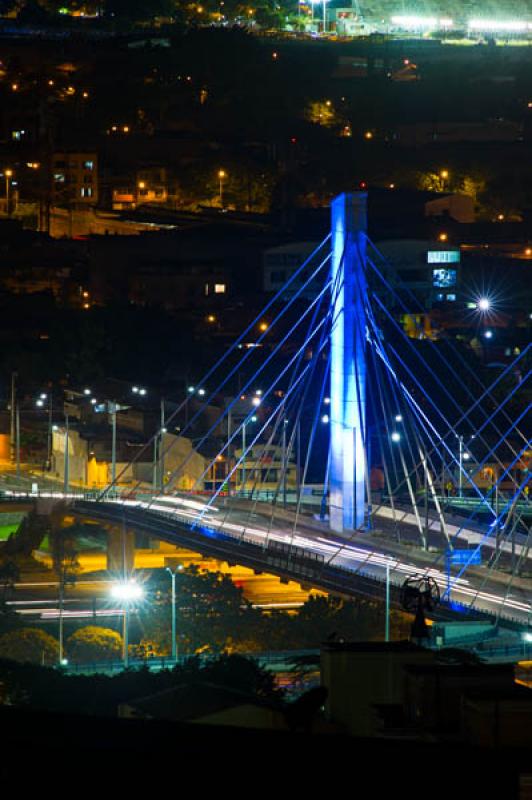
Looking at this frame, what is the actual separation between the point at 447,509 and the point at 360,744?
89.6ft

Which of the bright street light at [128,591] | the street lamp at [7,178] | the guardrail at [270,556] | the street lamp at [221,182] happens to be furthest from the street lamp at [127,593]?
the street lamp at [221,182]

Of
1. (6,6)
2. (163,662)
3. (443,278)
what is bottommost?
(443,278)

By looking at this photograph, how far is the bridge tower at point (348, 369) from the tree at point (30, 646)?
6.97 metres

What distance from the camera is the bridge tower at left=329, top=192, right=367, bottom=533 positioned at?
104 feet

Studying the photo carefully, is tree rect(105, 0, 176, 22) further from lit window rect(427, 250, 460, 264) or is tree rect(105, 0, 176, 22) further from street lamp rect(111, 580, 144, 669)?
street lamp rect(111, 580, 144, 669)

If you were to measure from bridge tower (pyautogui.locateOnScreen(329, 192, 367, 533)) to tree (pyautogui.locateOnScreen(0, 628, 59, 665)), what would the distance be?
6973mm

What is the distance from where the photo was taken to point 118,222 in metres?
67.2

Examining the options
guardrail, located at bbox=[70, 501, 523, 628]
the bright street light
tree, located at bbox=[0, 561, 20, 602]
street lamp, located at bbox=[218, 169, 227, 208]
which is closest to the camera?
guardrail, located at bbox=[70, 501, 523, 628]

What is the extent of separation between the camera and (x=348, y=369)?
3228cm

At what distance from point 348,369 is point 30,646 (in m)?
8.79

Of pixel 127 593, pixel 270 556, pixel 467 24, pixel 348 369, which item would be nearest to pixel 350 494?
pixel 348 369

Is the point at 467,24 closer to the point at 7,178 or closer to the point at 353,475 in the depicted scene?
the point at 7,178

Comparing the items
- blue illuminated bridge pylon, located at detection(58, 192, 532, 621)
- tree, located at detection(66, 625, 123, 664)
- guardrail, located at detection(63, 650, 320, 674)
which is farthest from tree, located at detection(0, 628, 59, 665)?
blue illuminated bridge pylon, located at detection(58, 192, 532, 621)

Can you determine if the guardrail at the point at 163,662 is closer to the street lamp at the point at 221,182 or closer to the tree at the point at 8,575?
the tree at the point at 8,575
